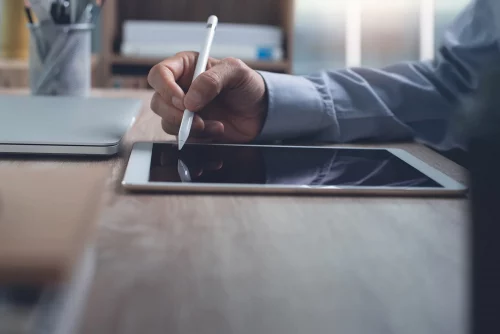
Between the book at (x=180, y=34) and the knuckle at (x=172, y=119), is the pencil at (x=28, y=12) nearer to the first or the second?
the knuckle at (x=172, y=119)

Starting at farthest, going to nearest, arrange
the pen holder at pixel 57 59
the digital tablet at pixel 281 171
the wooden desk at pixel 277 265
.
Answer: the pen holder at pixel 57 59
the digital tablet at pixel 281 171
the wooden desk at pixel 277 265

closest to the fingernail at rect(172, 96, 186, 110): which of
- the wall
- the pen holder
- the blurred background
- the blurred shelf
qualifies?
the pen holder

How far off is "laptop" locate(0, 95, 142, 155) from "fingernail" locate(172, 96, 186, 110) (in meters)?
0.05

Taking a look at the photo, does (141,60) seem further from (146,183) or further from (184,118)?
(146,183)

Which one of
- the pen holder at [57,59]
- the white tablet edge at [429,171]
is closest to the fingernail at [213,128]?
the white tablet edge at [429,171]

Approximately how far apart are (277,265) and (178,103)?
37 centimetres

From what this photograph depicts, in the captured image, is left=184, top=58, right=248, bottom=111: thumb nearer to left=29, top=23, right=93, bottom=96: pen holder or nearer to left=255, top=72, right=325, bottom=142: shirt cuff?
left=255, top=72, right=325, bottom=142: shirt cuff

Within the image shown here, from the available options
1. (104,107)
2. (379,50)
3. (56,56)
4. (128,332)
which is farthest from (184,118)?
(379,50)

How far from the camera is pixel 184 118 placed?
1.96ft

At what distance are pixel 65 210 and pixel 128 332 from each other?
0.52ft

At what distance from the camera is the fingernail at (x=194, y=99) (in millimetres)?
601

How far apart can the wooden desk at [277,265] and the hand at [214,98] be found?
20 cm

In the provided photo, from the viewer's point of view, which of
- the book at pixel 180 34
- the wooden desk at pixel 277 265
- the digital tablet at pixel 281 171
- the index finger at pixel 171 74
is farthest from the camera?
the book at pixel 180 34

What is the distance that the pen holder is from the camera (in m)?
1.00
